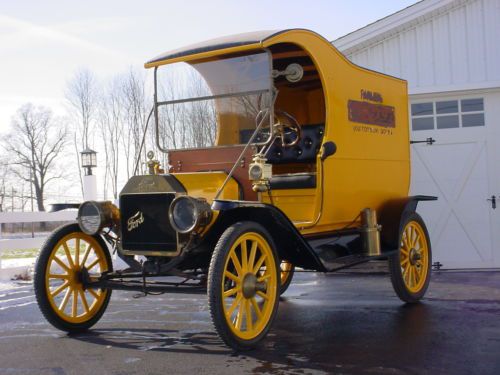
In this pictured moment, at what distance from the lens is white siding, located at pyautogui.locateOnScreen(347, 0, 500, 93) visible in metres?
9.96

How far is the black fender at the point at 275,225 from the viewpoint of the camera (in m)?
4.96

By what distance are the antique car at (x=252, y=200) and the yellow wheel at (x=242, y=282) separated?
11mm

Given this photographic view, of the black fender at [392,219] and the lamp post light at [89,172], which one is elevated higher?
the lamp post light at [89,172]

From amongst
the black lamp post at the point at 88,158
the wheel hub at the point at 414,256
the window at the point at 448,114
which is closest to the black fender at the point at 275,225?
the wheel hub at the point at 414,256

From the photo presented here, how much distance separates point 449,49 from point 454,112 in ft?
3.19

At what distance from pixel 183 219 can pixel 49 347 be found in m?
1.48

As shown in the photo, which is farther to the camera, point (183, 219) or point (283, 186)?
point (283, 186)

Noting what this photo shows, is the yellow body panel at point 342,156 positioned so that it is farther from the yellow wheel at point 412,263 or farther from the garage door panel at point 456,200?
the garage door panel at point 456,200

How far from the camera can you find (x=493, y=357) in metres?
4.52

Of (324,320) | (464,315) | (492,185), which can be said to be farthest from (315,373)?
(492,185)

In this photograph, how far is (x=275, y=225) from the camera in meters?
5.40

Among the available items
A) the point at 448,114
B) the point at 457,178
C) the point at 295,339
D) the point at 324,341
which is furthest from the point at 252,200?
the point at 448,114

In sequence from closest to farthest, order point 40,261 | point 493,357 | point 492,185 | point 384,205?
point 493,357 → point 40,261 → point 384,205 → point 492,185

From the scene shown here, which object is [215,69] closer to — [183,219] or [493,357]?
[183,219]
